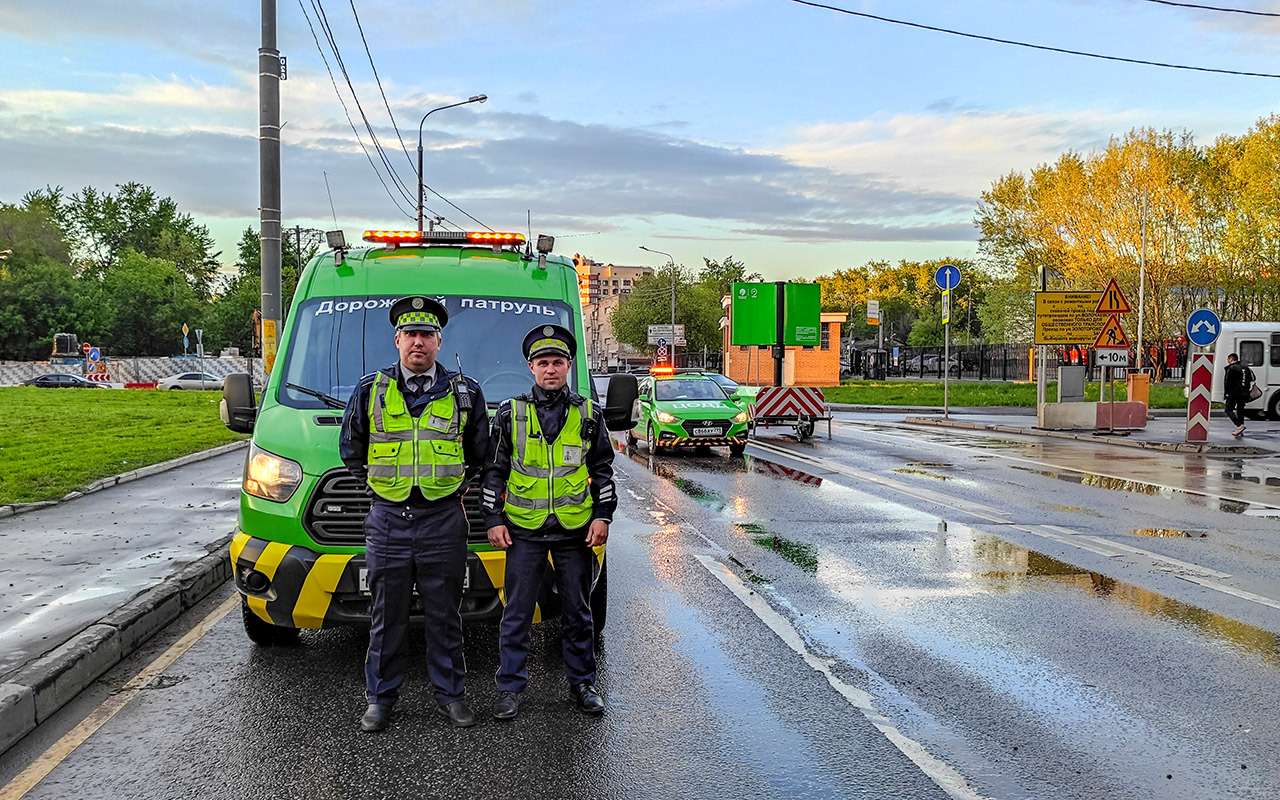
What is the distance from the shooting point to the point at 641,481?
582 inches

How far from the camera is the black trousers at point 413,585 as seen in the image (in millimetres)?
4738

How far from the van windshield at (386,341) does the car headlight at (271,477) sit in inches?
29.2

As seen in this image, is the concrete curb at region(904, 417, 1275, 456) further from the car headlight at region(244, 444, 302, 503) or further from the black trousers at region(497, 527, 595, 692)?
the car headlight at region(244, 444, 302, 503)

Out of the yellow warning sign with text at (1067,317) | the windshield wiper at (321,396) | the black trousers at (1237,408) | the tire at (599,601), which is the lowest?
the tire at (599,601)

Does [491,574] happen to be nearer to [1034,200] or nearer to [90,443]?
[90,443]

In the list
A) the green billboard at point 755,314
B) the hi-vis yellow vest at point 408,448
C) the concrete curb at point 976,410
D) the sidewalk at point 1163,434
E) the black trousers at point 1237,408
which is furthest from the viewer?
the concrete curb at point 976,410

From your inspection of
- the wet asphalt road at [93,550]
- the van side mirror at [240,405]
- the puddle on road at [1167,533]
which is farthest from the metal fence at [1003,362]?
the van side mirror at [240,405]

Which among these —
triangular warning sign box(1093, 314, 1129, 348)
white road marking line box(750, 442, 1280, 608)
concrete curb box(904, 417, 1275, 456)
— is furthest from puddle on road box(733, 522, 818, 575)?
triangular warning sign box(1093, 314, 1129, 348)

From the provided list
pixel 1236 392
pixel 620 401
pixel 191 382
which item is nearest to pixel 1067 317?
pixel 1236 392

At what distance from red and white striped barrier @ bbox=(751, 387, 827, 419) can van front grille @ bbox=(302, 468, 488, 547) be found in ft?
55.9

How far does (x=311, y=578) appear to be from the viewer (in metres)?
5.17

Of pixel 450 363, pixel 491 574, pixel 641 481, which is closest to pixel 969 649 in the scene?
pixel 491 574

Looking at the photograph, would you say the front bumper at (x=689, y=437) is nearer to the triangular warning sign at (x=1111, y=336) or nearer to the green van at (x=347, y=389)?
the triangular warning sign at (x=1111, y=336)

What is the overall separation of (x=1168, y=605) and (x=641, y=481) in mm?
8472
